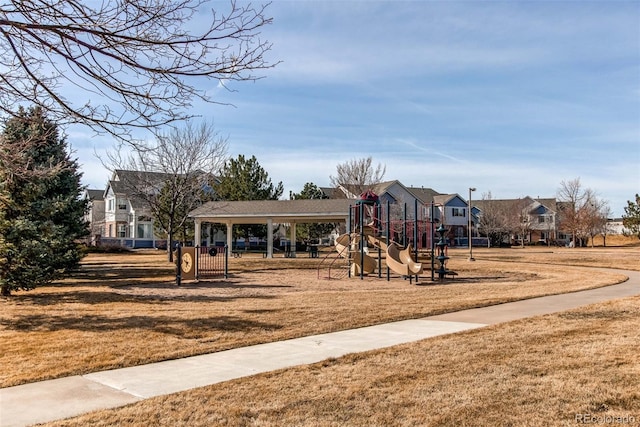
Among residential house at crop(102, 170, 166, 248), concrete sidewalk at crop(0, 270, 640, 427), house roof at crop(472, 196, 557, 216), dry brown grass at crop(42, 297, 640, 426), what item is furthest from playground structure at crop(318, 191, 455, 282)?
house roof at crop(472, 196, 557, 216)

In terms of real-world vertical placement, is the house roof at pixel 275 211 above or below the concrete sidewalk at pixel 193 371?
above

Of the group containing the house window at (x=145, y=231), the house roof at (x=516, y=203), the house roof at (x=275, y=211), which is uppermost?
the house roof at (x=516, y=203)

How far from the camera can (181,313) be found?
426 inches

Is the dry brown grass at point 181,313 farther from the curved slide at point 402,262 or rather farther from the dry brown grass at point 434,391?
the dry brown grass at point 434,391

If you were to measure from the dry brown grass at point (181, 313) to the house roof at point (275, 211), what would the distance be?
1439cm

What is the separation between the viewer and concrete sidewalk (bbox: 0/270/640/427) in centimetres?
507

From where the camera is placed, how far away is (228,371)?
250 inches

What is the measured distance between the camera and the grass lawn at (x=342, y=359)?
484 cm

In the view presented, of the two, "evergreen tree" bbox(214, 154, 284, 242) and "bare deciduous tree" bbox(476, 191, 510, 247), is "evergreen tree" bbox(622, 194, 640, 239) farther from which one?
"evergreen tree" bbox(214, 154, 284, 242)

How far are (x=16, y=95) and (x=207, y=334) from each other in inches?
168

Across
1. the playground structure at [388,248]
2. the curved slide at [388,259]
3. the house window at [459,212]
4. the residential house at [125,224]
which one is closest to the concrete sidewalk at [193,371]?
the curved slide at [388,259]

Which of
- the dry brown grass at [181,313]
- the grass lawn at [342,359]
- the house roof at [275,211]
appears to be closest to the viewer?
the grass lawn at [342,359]

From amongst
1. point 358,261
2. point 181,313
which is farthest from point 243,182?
point 181,313

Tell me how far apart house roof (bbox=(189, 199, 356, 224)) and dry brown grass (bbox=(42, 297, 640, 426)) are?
2571cm
